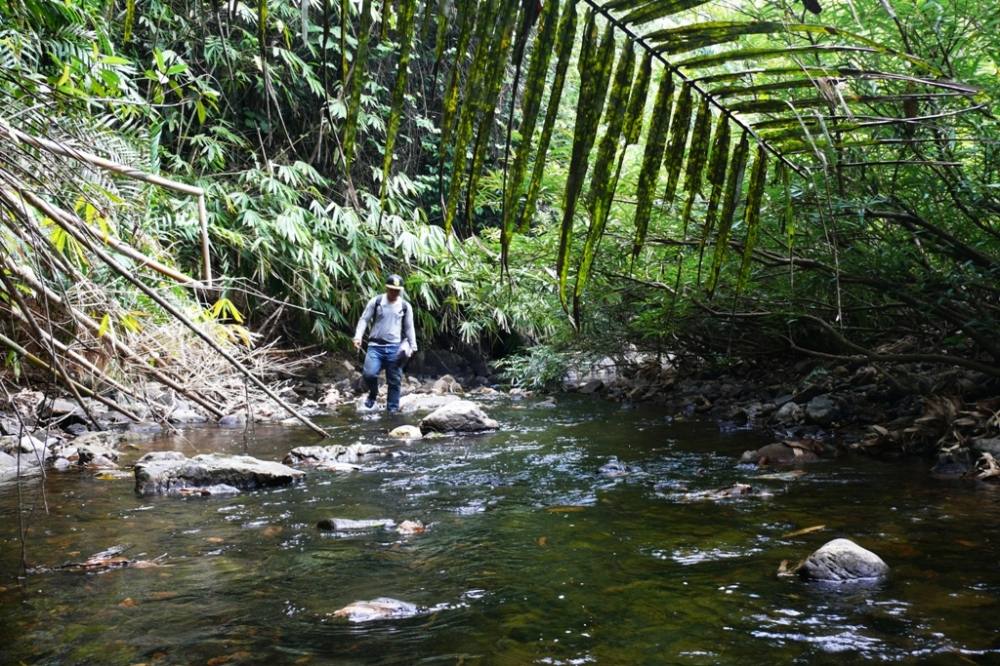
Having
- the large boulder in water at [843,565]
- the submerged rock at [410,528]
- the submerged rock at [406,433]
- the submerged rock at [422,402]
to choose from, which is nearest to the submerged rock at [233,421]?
the submerged rock at [422,402]

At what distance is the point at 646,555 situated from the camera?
9.41 feet

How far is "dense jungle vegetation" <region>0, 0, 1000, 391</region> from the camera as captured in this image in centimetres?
76

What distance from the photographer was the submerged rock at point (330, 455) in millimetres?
5281

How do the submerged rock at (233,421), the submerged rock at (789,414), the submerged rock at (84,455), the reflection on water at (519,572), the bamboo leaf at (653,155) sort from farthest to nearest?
the submerged rock at (233,421)
the submerged rock at (789,414)
the submerged rock at (84,455)
the reflection on water at (519,572)
the bamboo leaf at (653,155)

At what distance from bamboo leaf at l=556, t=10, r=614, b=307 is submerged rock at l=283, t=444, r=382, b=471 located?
456cm

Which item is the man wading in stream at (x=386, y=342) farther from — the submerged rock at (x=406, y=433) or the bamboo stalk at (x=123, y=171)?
the bamboo stalk at (x=123, y=171)

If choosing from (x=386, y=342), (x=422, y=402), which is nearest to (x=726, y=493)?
(x=386, y=342)

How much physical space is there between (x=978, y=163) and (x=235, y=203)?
285 inches

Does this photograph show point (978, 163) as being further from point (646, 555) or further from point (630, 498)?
point (646, 555)

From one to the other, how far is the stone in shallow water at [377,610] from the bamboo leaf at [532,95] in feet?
6.06

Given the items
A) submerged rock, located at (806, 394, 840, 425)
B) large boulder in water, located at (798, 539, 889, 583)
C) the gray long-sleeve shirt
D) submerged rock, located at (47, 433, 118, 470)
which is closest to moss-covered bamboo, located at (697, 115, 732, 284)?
large boulder in water, located at (798, 539, 889, 583)

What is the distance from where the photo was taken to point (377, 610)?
235 centimetres

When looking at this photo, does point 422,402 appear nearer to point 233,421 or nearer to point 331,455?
point 233,421

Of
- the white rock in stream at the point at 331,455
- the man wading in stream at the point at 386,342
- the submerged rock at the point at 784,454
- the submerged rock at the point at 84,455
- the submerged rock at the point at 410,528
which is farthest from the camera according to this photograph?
the man wading in stream at the point at 386,342
